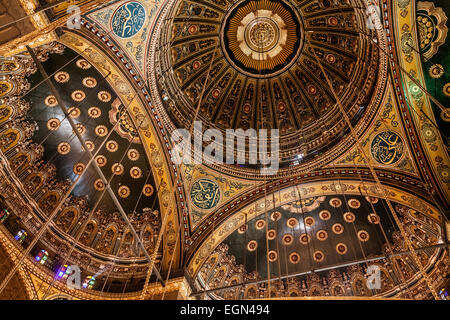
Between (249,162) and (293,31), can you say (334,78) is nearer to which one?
(293,31)

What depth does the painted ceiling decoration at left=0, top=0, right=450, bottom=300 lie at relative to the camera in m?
6.95

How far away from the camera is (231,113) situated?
11.3m

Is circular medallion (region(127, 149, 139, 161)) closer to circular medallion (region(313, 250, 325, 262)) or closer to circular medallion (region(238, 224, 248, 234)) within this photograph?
circular medallion (region(238, 224, 248, 234))

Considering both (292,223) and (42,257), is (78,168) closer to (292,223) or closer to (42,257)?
(42,257)

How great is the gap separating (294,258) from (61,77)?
857cm

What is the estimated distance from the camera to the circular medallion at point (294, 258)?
9750 millimetres

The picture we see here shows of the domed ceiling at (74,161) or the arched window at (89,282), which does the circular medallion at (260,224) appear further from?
the arched window at (89,282)

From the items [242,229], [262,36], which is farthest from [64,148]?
[262,36]

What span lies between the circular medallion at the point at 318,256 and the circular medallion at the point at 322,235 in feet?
1.44

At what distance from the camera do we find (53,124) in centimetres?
790

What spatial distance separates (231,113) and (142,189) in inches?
177

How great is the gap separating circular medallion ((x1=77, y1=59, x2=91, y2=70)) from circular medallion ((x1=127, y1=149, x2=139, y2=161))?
7.95 ft
